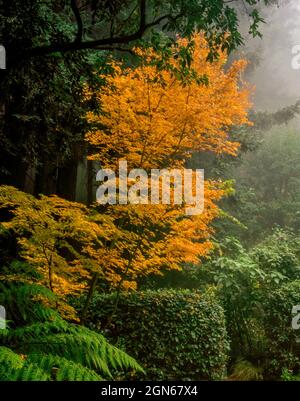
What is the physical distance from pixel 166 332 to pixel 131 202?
352 centimetres

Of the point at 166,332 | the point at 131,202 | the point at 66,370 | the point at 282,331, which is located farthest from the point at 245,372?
the point at 66,370

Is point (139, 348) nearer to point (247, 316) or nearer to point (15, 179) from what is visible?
point (247, 316)

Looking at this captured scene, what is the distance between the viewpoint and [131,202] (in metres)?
7.00

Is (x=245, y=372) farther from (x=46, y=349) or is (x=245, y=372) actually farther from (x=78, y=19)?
(x=78, y=19)

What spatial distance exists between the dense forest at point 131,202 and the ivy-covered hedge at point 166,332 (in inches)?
1.2

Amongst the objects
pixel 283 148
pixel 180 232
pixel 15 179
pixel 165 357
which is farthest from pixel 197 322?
pixel 283 148

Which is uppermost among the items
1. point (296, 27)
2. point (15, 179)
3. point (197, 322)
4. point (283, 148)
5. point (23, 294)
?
point (296, 27)

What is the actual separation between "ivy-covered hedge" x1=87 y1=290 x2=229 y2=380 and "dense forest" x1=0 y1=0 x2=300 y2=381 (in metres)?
0.03

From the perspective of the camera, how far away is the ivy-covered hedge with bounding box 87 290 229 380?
8477mm

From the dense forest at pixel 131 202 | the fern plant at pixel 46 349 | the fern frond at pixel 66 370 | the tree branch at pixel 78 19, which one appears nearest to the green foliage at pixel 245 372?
the dense forest at pixel 131 202

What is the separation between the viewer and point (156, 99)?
23.5 feet

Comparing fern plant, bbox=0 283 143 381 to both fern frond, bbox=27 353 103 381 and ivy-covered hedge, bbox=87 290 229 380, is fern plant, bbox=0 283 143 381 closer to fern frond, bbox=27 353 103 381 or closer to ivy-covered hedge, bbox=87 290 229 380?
fern frond, bbox=27 353 103 381

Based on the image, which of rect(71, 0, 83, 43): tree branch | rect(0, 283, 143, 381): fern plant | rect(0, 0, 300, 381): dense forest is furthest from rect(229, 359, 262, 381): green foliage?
rect(71, 0, 83, 43): tree branch

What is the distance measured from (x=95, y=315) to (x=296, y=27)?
3847 centimetres
